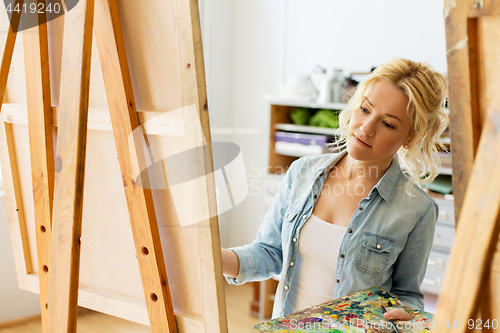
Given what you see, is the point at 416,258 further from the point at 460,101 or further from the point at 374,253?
the point at 460,101

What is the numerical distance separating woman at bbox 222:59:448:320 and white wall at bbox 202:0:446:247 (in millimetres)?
1603

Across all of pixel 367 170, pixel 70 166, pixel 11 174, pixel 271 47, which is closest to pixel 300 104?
pixel 271 47

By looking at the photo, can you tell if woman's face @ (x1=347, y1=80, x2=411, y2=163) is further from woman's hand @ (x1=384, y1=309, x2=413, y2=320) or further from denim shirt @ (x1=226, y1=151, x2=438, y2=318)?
woman's hand @ (x1=384, y1=309, x2=413, y2=320)

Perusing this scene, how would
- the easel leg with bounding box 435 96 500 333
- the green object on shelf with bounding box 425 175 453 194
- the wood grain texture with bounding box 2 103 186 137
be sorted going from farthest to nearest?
the green object on shelf with bounding box 425 175 453 194
the wood grain texture with bounding box 2 103 186 137
the easel leg with bounding box 435 96 500 333

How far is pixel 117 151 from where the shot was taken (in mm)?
993

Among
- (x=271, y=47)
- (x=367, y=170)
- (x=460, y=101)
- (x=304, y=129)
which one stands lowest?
(x=304, y=129)

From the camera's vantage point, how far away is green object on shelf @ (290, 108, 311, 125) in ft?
9.20

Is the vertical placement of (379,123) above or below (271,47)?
below

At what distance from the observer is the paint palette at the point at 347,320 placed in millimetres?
816

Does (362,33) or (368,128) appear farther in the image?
(362,33)

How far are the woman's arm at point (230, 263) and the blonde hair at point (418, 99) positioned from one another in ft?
1.66

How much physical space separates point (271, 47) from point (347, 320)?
2714 millimetres

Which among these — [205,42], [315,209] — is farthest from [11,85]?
[205,42]

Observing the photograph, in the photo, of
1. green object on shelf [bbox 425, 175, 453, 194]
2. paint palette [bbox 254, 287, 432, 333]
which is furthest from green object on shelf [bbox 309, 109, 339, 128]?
paint palette [bbox 254, 287, 432, 333]
